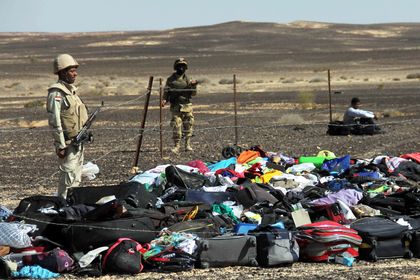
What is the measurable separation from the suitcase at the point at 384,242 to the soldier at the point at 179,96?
8.43 metres

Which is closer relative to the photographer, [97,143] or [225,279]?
[225,279]

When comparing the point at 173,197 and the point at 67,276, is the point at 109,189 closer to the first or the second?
the point at 173,197

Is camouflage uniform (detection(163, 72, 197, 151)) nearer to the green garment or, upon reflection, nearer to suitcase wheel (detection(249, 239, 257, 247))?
the green garment

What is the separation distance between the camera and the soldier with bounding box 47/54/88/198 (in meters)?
10.5

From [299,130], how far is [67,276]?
15483mm

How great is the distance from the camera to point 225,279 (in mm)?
8570

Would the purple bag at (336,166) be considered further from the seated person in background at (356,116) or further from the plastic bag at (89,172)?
the seated person in background at (356,116)

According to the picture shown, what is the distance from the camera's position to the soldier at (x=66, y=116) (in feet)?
34.3

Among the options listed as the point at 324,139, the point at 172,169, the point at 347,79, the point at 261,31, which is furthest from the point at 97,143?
the point at 261,31

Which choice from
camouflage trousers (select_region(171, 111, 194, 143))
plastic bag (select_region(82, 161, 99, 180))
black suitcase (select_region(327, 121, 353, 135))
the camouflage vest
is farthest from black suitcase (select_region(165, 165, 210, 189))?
black suitcase (select_region(327, 121, 353, 135))

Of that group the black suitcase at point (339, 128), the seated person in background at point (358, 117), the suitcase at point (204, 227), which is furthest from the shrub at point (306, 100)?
the suitcase at point (204, 227)

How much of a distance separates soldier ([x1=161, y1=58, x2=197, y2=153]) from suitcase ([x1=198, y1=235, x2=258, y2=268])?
28.2ft

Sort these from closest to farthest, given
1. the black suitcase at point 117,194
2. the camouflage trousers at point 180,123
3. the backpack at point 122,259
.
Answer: the backpack at point 122,259 → the black suitcase at point 117,194 → the camouflage trousers at point 180,123

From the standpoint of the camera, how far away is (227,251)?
9.01m
